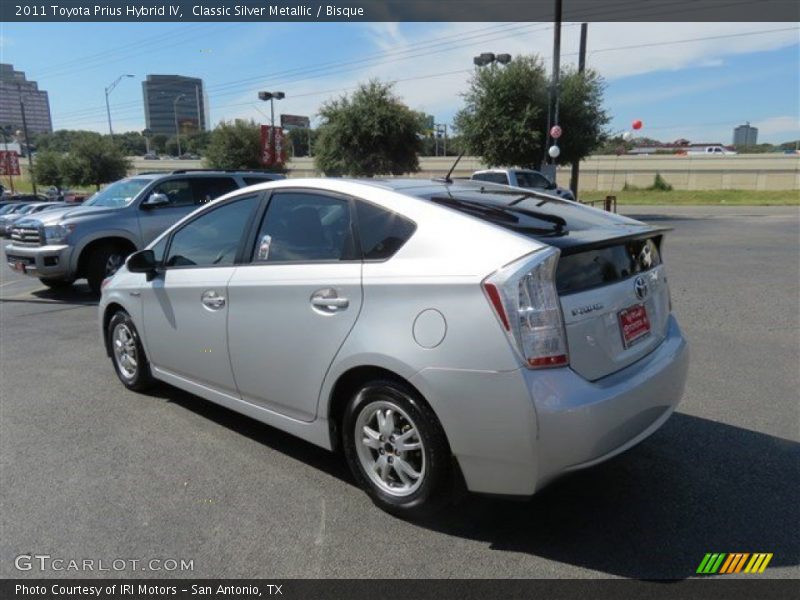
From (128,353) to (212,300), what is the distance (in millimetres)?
1626

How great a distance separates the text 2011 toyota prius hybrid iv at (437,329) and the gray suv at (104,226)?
6.75 meters

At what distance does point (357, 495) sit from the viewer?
333cm

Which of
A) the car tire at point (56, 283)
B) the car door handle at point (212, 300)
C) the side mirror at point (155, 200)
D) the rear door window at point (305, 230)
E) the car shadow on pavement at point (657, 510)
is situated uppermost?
the rear door window at point (305, 230)

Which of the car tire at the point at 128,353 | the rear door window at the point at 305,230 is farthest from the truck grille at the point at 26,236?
the rear door window at the point at 305,230

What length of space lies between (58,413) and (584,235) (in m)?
4.14

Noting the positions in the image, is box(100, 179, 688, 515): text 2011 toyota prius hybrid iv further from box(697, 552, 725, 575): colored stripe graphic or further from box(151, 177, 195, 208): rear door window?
box(151, 177, 195, 208): rear door window

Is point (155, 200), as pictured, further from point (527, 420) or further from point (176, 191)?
point (527, 420)

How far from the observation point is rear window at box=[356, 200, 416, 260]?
2994mm

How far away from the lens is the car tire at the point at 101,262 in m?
9.82

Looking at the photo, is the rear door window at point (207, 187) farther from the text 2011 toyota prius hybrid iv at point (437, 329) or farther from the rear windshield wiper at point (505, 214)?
the rear windshield wiper at point (505, 214)

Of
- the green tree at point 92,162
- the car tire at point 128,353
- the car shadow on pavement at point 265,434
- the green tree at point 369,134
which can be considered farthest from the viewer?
the green tree at point 92,162

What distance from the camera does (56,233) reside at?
9492mm
